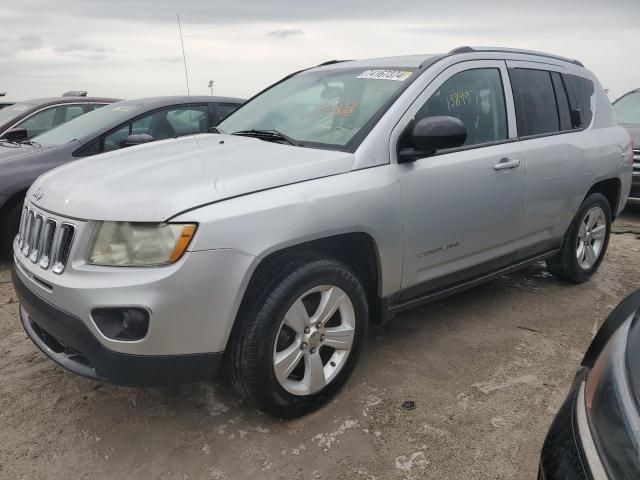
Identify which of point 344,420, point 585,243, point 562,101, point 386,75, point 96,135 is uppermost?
point 386,75

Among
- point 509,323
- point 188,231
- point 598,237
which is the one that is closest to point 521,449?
point 509,323

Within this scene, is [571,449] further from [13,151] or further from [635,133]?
[635,133]

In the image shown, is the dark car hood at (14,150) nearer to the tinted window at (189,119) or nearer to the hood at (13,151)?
the hood at (13,151)

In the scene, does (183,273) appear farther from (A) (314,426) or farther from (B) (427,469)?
(B) (427,469)

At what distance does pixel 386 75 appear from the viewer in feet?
10.6

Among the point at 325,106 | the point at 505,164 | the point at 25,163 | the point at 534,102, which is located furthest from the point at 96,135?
the point at 534,102

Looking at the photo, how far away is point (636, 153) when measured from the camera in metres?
7.18

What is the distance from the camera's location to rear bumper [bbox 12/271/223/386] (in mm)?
2189

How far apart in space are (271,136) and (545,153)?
191 centimetres

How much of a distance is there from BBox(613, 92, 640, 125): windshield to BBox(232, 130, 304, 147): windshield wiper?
664 cm

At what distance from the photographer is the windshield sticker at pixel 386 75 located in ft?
10.3

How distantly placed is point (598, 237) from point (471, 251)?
6.43ft

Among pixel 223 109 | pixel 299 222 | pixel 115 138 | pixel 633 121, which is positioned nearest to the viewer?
pixel 299 222

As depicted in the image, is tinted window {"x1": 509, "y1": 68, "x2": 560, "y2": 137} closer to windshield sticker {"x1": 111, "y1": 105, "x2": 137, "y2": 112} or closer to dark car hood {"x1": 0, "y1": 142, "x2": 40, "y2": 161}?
windshield sticker {"x1": 111, "y1": 105, "x2": 137, "y2": 112}
